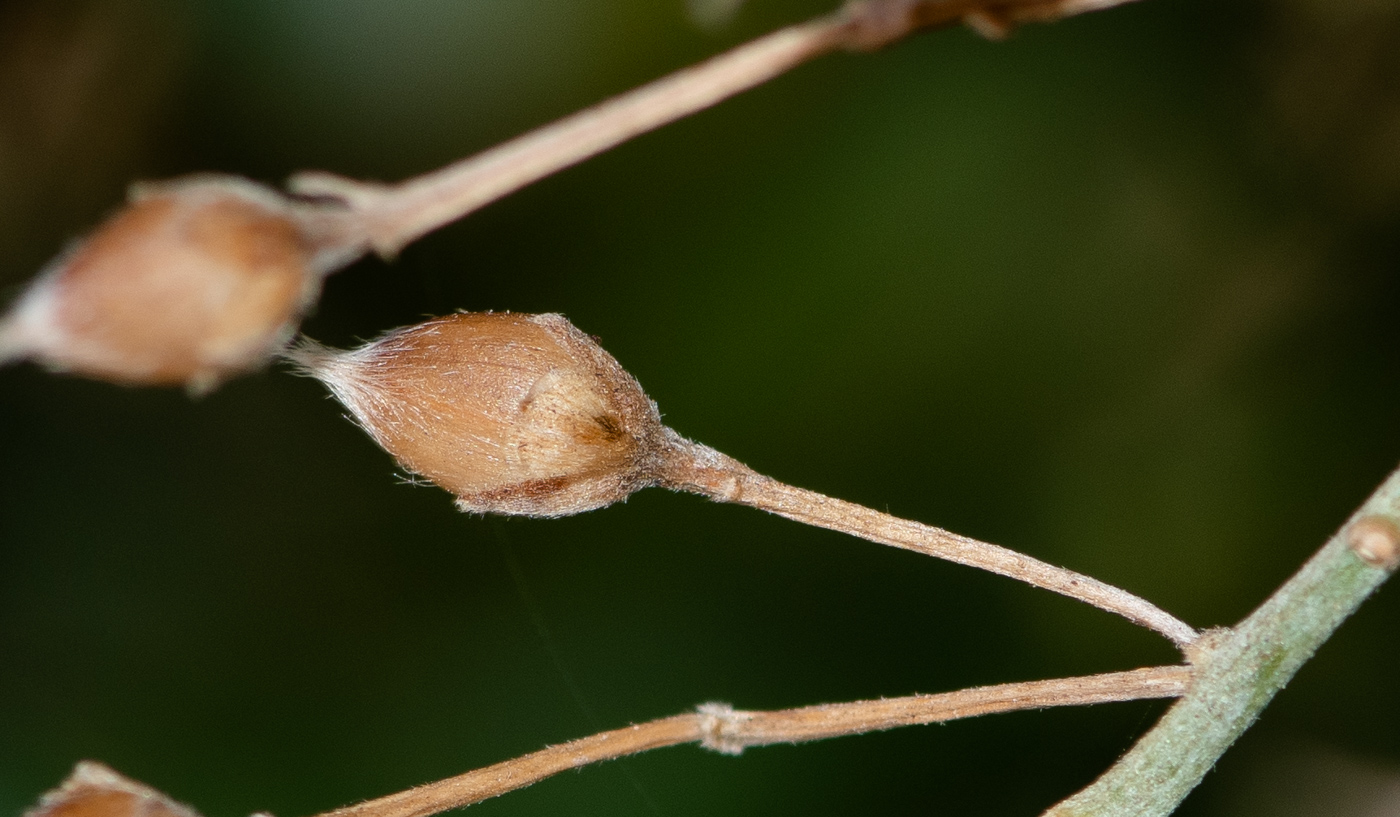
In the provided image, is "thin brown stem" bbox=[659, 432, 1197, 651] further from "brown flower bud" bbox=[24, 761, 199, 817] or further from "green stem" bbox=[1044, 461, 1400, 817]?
"brown flower bud" bbox=[24, 761, 199, 817]

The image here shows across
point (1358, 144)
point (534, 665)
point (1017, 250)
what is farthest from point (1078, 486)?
point (534, 665)

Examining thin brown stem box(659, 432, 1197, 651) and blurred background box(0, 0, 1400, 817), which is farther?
blurred background box(0, 0, 1400, 817)

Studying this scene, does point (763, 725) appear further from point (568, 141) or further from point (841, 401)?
point (841, 401)

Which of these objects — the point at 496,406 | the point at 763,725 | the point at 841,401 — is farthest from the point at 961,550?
the point at 841,401

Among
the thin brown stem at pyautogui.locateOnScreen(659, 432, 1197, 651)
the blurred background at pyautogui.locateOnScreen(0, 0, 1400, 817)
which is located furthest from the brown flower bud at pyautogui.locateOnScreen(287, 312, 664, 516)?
the blurred background at pyautogui.locateOnScreen(0, 0, 1400, 817)

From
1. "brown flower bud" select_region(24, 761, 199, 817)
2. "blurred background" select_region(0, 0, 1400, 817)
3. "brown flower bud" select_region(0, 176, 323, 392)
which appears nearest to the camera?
"brown flower bud" select_region(0, 176, 323, 392)

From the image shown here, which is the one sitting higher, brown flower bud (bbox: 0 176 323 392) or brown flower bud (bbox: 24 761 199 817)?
brown flower bud (bbox: 0 176 323 392)

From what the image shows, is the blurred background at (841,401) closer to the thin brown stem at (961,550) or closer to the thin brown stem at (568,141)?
the thin brown stem at (961,550)
